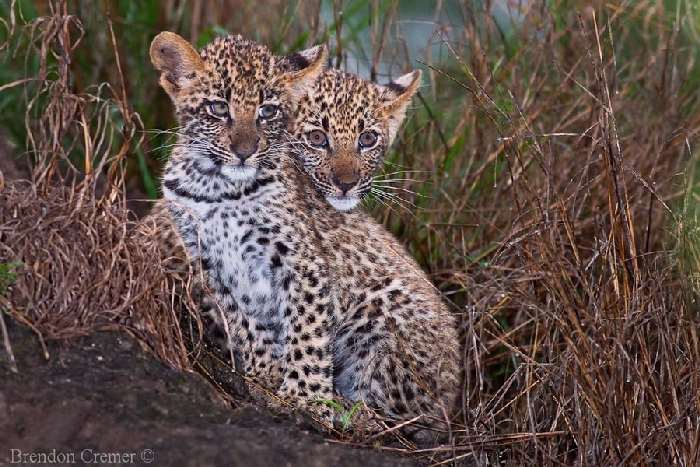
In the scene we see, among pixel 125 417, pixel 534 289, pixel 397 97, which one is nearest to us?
pixel 125 417

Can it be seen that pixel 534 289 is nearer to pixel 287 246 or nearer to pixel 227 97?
pixel 287 246

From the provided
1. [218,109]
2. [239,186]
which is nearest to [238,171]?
[239,186]

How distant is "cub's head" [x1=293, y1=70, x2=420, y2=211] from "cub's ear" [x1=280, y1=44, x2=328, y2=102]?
0.08 metres

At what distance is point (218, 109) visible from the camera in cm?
545

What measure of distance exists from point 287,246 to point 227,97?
27.8 inches

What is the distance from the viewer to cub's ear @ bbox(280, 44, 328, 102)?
18.6 ft

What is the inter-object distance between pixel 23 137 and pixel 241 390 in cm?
300

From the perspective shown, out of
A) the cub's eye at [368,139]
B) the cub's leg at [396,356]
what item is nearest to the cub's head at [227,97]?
the cub's eye at [368,139]

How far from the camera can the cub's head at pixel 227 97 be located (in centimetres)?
541

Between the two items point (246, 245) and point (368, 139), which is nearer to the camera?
point (246, 245)

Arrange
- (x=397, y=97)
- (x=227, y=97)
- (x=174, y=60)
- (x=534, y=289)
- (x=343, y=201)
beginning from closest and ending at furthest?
1. (x=534, y=289)
2. (x=227, y=97)
3. (x=174, y=60)
4. (x=343, y=201)
5. (x=397, y=97)

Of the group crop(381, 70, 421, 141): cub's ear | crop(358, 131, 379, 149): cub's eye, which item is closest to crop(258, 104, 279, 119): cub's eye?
crop(358, 131, 379, 149): cub's eye

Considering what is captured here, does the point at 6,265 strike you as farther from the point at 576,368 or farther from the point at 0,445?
the point at 576,368

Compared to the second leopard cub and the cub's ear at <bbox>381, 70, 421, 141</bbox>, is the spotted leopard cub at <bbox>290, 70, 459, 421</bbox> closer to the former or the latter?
the second leopard cub
